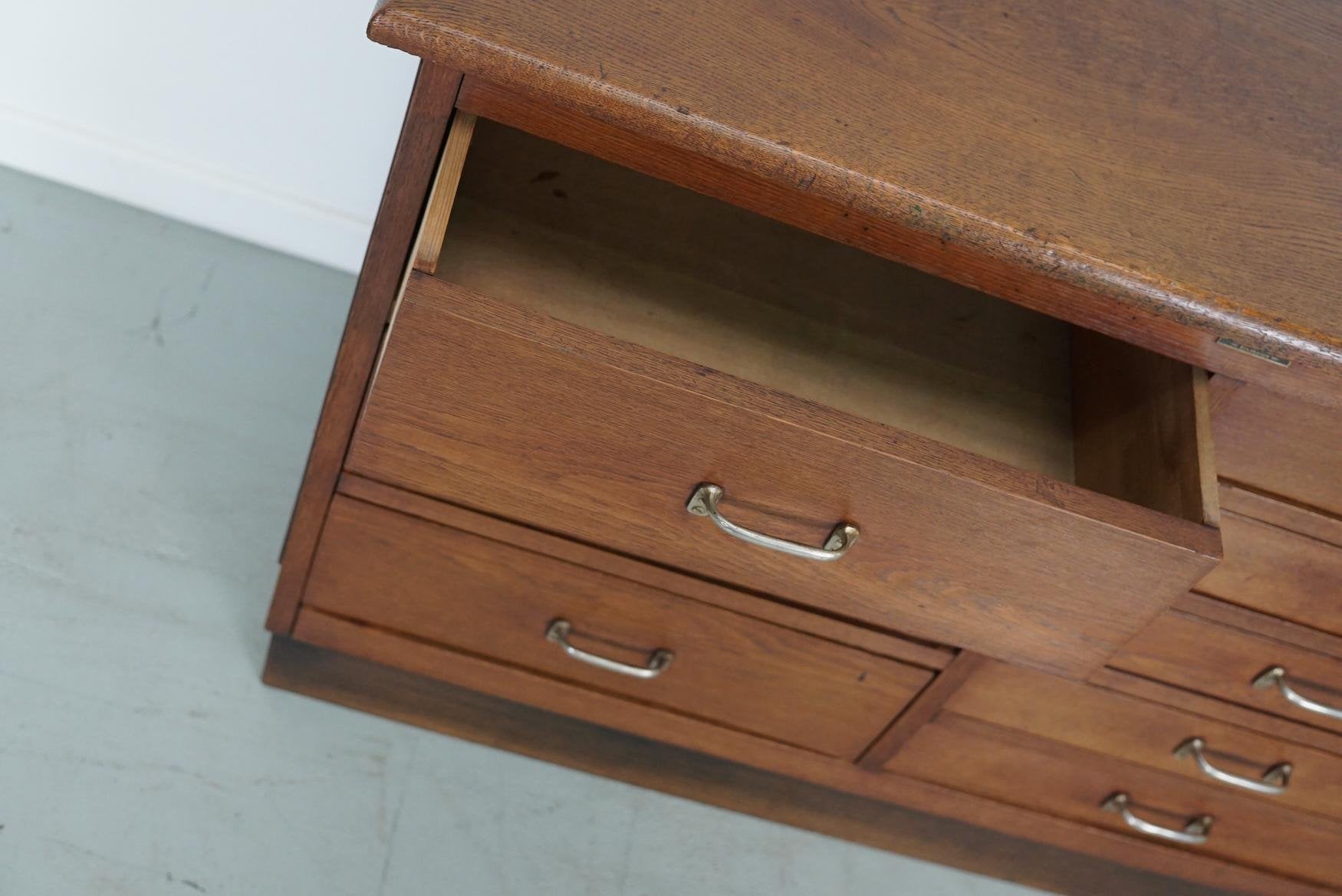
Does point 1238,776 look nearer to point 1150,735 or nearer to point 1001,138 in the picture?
point 1150,735

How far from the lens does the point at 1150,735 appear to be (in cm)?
95

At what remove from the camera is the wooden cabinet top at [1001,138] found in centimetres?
57

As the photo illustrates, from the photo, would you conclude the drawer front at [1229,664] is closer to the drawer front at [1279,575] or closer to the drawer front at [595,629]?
the drawer front at [1279,575]

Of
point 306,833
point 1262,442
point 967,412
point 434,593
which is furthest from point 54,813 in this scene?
point 1262,442

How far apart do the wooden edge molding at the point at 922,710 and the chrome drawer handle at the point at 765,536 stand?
19 centimetres

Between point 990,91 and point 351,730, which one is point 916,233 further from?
point 351,730

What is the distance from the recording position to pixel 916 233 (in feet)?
2.02

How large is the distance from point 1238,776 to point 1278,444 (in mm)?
333

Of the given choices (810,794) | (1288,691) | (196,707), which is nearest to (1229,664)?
(1288,691)

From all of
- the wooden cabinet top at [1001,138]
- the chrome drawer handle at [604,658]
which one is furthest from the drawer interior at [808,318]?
the chrome drawer handle at [604,658]

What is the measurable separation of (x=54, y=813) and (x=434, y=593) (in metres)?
0.33

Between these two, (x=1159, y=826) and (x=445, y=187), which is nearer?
(x=445, y=187)

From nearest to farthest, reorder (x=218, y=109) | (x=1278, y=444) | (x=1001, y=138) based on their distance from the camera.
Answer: (x=1001, y=138) → (x=1278, y=444) → (x=218, y=109)

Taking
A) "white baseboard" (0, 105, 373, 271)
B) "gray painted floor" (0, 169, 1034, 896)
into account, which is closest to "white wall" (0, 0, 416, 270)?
"white baseboard" (0, 105, 373, 271)
